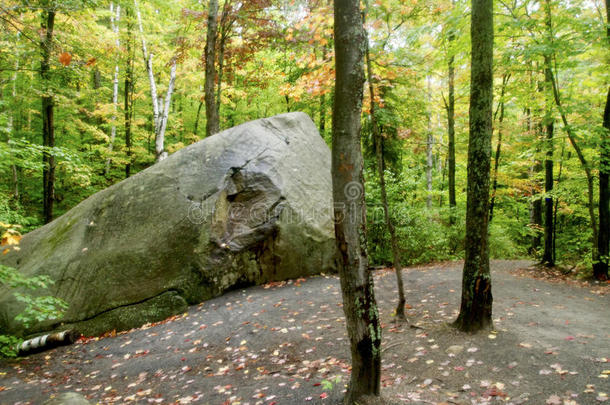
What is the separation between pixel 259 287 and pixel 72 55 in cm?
716

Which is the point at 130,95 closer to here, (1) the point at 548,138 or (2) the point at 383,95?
(2) the point at 383,95

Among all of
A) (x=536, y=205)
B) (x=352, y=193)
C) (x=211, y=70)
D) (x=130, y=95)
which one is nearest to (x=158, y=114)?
(x=130, y=95)

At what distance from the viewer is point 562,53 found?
6336 millimetres

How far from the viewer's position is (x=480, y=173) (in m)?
4.12

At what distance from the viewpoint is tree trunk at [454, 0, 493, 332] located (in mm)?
4090

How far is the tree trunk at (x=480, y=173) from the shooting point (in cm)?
409

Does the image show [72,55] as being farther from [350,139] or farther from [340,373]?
[340,373]

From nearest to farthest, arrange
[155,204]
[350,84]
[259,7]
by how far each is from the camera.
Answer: [350,84] < [155,204] < [259,7]

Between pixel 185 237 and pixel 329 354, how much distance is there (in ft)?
13.7

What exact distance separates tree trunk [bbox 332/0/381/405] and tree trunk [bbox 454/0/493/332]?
6.61 ft

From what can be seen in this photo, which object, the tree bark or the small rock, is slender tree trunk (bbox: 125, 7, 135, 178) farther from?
the small rock

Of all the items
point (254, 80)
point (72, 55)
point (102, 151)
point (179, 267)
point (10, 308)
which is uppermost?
point (254, 80)

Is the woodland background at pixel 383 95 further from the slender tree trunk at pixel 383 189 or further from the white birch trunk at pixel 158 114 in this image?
the slender tree trunk at pixel 383 189

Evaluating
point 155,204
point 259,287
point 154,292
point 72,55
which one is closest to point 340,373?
point 259,287
